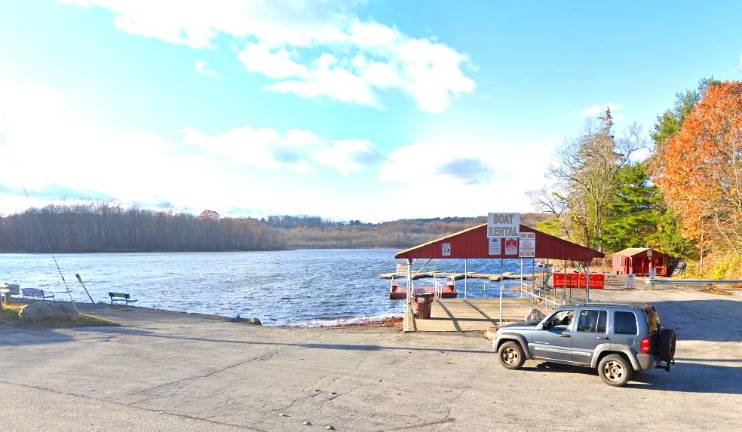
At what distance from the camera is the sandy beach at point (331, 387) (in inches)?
340

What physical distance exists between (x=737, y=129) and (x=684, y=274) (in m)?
15.6

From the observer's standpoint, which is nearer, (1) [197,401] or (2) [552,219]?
(1) [197,401]

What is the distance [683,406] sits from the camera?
385 inches

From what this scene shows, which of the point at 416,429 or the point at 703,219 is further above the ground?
the point at 703,219

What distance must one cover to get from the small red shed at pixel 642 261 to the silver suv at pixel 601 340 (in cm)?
3912

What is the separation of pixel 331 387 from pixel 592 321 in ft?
20.2

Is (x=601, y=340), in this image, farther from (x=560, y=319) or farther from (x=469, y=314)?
(x=469, y=314)

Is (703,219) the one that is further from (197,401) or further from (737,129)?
(197,401)

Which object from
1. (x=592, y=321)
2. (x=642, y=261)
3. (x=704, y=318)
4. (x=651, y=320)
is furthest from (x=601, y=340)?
(x=642, y=261)

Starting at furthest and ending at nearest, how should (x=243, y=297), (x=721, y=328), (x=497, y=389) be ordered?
(x=243, y=297)
(x=721, y=328)
(x=497, y=389)

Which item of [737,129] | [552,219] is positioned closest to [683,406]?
[737,129]

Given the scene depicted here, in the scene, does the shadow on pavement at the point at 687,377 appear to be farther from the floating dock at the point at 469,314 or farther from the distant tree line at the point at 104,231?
the distant tree line at the point at 104,231

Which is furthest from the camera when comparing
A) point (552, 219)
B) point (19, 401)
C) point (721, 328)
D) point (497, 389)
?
point (552, 219)

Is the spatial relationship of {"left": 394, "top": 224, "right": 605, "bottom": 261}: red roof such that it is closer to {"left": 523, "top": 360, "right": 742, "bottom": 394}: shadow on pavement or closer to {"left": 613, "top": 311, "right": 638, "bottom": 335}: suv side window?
{"left": 523, "top": 360, "right": 742, "bottom": 394}: shadow on pavement
